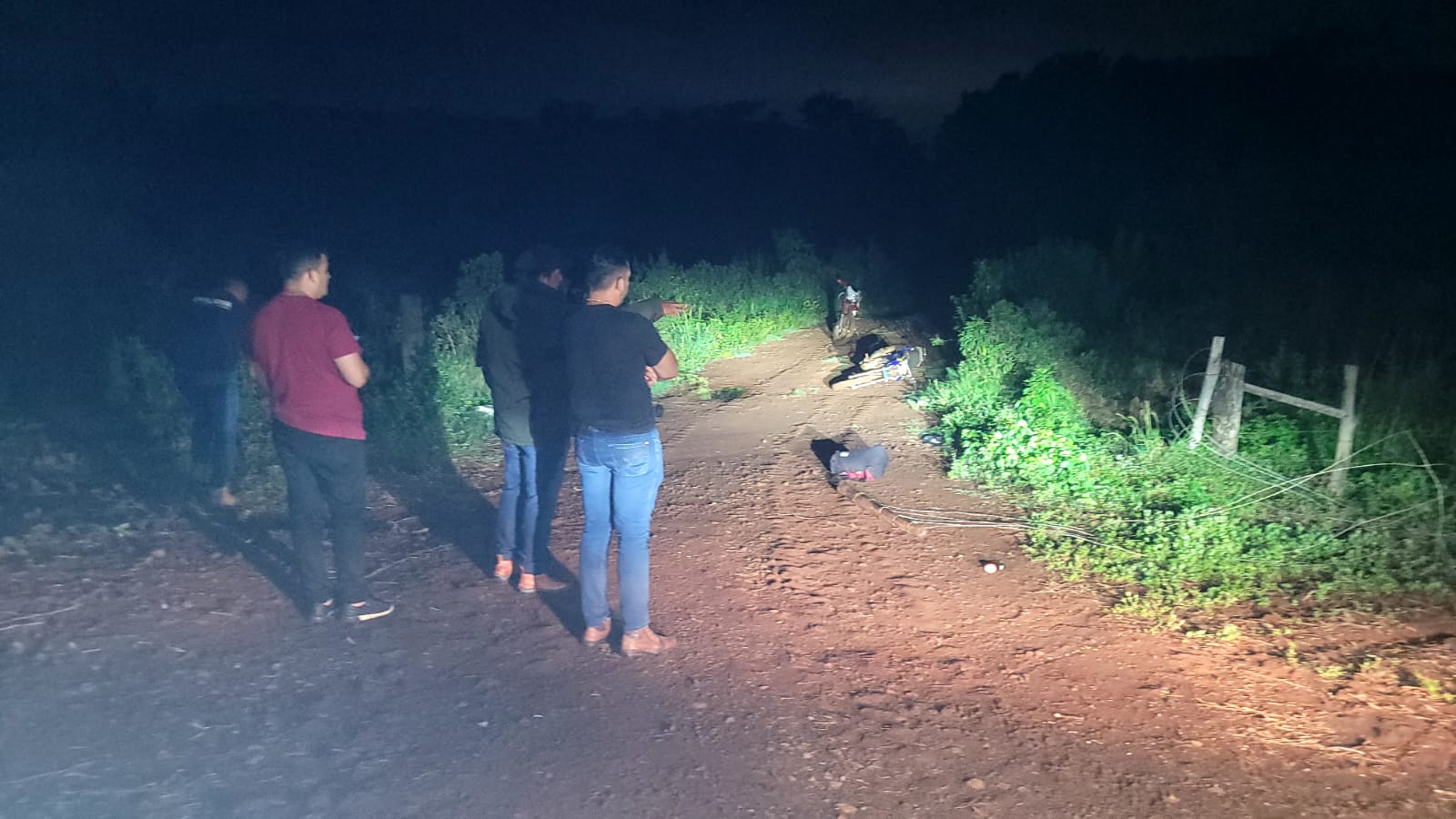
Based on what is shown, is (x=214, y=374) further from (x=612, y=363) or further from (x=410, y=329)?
(x=612, y=363)

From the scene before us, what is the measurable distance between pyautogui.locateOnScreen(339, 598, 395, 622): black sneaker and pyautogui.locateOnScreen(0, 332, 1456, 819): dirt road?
9cm

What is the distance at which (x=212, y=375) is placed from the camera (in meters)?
5.86

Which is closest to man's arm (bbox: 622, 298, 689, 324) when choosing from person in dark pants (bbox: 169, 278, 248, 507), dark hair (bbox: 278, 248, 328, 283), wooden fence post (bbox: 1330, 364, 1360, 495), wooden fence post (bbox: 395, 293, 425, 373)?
dark hair (bbox: 278, 248, 328, 283)

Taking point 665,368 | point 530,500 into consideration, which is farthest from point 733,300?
point 665,368

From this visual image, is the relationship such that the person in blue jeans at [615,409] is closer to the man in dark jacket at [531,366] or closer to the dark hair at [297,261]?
the man in dark jacket at [531,366]

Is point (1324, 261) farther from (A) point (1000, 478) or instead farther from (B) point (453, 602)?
(B) point (453, 602)

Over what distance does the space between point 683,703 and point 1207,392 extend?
4.68 m

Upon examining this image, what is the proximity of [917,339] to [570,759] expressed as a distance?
848 cm

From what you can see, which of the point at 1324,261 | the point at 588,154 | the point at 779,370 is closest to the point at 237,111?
the point at 588,154

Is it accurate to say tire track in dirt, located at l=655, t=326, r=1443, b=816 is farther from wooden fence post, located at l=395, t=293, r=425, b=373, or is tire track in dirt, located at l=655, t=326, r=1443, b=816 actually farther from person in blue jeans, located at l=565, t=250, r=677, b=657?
wooden fence post, located at l=395, t=293, r=425, b=373

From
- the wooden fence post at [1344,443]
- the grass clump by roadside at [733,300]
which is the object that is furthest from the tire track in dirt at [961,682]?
the grass clump by roadside at [733,300]

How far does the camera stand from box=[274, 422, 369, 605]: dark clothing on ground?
405 centimetres

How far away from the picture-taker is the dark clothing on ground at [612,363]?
12.1 feet

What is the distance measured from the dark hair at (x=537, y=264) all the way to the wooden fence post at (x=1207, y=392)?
4.62 meters
